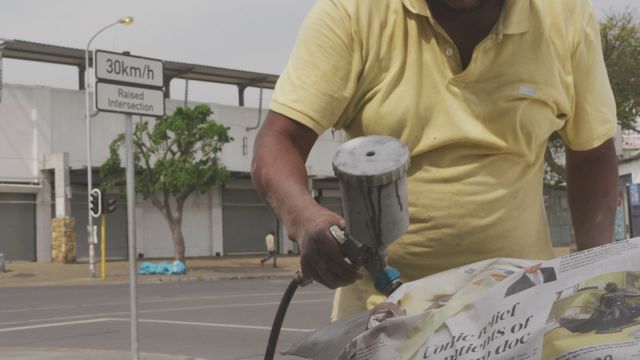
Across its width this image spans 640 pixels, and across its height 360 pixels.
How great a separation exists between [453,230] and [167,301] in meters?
17.3

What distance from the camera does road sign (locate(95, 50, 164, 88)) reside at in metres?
7.54

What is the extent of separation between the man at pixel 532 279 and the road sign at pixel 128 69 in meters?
6.67

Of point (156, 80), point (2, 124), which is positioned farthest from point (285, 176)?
point (2, 124)

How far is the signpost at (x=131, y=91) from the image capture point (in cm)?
759

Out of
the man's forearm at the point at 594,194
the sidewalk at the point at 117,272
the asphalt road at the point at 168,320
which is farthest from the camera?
the sidewalk at the point at 117,272

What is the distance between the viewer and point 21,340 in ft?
39.4

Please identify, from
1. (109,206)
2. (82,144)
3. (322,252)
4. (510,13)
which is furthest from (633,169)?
(322,252)

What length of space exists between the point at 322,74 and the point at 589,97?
2.34 feet

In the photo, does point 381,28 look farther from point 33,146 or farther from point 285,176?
point 33,146

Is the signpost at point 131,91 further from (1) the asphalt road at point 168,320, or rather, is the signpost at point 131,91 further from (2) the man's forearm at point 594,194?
(2) the man's forearm at point 594,194

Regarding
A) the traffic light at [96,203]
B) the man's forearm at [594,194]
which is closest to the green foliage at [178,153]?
the traffic light at [96,203]

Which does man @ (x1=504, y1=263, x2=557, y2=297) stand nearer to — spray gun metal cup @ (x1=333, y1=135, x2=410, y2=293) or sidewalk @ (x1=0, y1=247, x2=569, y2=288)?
spray gun metal cup @ (x1=333, y1=135, x2=410, y2=293)

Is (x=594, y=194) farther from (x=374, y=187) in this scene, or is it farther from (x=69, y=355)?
(x=69, y=355)

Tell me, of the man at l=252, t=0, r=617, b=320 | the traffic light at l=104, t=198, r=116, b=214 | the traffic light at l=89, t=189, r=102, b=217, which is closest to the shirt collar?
the man at l=252, t=0, r=617, b=320
